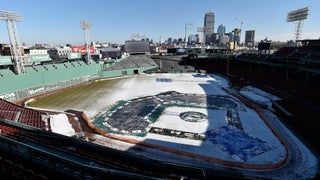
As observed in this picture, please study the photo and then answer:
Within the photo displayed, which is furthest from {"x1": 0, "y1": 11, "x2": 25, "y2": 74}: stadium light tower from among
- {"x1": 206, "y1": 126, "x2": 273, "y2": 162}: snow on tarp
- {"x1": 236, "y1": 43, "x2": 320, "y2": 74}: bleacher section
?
{"x1": 236, "y1": 43, "x2": 320, "y2": 74}: bleacher section

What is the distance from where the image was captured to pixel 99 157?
11.6 meters

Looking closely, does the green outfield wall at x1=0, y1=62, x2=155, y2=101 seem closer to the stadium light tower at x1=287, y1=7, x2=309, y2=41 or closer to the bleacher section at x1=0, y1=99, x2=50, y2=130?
the bleacher section at x1=0, y1=99, x2=50, y2=130

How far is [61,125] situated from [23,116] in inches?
191

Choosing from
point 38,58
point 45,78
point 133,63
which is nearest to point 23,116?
point 45,78

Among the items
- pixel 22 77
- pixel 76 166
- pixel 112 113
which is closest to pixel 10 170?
pixel 76 166

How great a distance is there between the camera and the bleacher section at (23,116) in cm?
2292

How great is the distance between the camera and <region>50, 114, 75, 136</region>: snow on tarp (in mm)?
23297

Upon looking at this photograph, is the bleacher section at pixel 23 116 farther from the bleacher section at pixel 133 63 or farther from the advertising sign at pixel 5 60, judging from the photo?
the bleacher section at pixel 133 63

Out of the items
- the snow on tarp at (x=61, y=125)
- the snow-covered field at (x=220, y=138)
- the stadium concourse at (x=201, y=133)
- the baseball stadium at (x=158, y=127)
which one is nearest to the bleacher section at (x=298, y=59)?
the baseball stadium at (x=158, y=127)

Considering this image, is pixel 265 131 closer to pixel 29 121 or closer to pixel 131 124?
pixel 131 124

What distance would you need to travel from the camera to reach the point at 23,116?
24391 millimetres

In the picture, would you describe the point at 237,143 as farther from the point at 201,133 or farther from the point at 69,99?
the point at 69,99

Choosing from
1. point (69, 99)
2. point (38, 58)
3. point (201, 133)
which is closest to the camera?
point (201, 133)

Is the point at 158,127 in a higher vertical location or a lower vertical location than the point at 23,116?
lower
